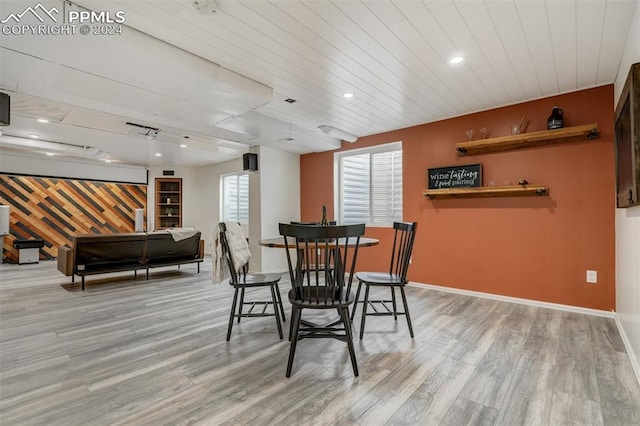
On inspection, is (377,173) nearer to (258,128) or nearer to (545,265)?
(258,128)

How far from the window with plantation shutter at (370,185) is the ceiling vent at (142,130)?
2.92m

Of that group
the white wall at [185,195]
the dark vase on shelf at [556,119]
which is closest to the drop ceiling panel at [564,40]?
the dark vase on shelf at [556,119]

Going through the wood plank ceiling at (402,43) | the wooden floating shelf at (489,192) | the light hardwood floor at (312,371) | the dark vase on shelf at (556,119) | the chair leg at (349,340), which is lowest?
the light hardwood floor at (312,371)

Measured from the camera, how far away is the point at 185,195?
8.34 m

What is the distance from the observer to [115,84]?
261cm

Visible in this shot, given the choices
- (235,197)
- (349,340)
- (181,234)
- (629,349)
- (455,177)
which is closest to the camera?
(349,340)

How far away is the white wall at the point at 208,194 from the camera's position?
25.1ft

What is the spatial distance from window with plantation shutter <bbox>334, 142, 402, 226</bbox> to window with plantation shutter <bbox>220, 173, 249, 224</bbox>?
2.67 metres

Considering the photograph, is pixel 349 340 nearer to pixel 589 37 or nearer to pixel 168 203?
pixel 589 37

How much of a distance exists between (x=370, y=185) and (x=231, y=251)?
9.59 ft

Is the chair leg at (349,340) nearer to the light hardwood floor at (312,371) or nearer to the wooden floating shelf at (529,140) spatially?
the light hardwood floor at (312,371)

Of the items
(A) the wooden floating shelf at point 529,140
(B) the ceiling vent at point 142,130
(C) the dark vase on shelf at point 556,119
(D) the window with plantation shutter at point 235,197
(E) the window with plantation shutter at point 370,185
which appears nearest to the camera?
(A) the wooden floating shelf at point 529,140

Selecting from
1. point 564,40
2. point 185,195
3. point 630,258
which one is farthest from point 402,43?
point 185,195

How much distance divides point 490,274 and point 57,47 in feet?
15.2
